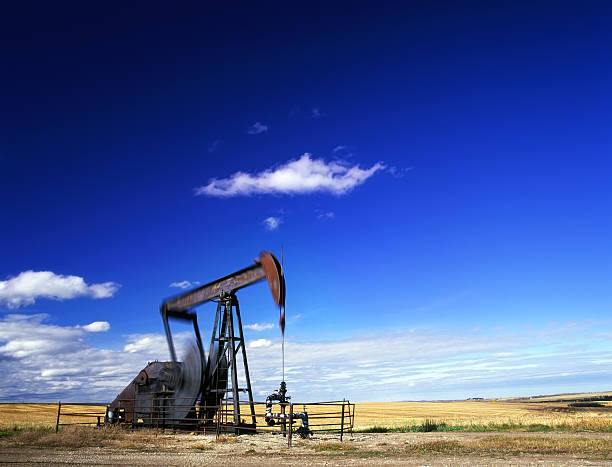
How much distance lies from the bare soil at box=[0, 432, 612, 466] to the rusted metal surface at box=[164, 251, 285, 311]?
12.3 ft

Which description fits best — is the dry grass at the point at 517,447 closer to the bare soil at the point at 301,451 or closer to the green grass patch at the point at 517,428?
the bare soil at the point at 301,451

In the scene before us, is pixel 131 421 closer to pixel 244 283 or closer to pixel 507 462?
pixel 244 283

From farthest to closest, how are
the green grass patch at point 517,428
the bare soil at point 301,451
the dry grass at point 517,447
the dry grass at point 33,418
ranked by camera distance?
the dry grass at point 33,418 → the green grass patch at point 517,428 → the dry grass at point 517,447 → the bare soil at point 301,451

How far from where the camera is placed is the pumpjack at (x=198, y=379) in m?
14.9

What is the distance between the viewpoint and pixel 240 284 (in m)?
15.5

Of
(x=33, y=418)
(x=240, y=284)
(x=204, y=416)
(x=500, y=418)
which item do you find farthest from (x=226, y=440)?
(x=33, y=418)

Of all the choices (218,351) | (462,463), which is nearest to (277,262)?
(218,351)

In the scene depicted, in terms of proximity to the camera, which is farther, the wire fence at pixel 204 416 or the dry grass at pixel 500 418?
the dry grass at pixel 500 418

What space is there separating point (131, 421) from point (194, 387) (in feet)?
10.3

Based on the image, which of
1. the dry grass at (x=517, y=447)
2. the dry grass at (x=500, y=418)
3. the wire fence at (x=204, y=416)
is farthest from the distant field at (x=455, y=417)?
the dry grass at (x=517, y=447)

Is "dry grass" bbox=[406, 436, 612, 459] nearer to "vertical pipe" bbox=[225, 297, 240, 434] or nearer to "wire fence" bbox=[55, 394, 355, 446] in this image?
"wire fence" bbox=[55, 394, 355, 446]

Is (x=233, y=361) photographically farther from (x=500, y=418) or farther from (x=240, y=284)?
(x=500, y=418)

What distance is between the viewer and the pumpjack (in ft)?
48.8

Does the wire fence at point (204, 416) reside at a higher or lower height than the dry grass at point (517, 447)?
higher
